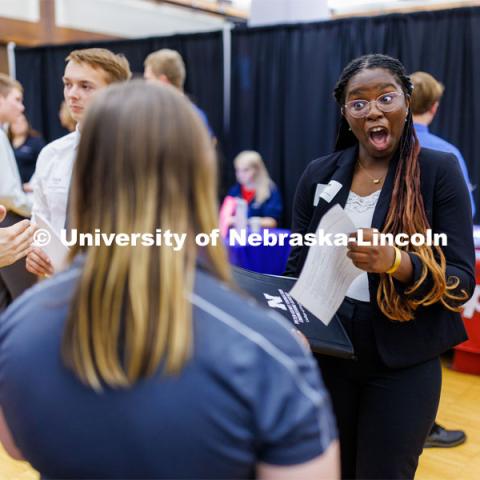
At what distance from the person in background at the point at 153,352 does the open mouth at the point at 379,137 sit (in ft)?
2.98

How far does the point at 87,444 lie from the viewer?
66 cm

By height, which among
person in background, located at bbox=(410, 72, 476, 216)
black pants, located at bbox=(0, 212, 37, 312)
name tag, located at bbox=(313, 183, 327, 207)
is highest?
Answer: person in background, located at bbox=(410, 72, 476, 216)

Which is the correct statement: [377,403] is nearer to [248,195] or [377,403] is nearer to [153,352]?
[153,352]

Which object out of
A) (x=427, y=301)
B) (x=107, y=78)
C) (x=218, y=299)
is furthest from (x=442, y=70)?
(x=218, y=299)

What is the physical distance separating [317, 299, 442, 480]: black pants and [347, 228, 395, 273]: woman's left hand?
238 millimetres

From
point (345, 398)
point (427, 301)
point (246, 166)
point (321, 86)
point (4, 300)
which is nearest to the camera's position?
point (427, 301)

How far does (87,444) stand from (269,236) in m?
2.97

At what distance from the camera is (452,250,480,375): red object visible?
3664mm

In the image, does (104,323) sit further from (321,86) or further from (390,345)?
(321,86)

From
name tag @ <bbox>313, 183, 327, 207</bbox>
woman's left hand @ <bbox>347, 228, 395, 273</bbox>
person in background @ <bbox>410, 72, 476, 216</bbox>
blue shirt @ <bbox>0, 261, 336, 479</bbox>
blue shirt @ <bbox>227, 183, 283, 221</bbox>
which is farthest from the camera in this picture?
blue shirt @ <bbox>227, 183, 283, 221</bbox>

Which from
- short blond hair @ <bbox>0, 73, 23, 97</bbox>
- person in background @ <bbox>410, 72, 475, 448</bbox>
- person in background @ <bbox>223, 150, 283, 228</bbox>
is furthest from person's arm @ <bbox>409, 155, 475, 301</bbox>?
person in background @ <bbox>223, 150, 283, 228</bbox>

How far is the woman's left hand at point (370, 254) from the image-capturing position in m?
1.25

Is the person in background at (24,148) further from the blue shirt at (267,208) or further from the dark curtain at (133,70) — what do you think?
the blue shirt at (267,208)

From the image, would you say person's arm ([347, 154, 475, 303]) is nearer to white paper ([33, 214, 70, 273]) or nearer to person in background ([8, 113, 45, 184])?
white paper ([33, 214, 70, 273])
